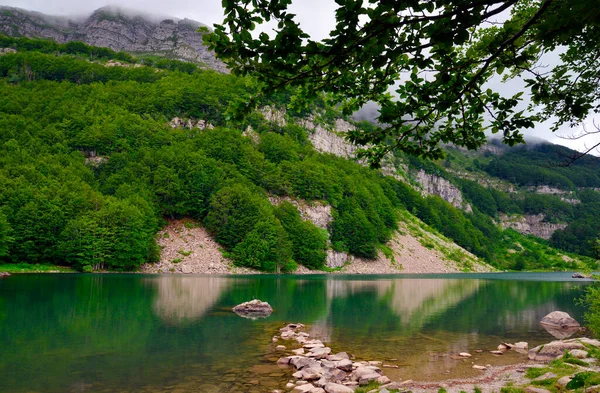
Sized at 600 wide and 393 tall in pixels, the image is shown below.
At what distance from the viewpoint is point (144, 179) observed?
122 m

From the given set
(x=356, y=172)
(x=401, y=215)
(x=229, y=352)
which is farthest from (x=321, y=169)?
(x=229, y=352)

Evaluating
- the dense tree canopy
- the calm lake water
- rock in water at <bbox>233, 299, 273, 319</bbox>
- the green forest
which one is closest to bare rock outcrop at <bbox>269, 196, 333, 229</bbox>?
the green forest

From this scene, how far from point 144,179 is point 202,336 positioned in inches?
4161

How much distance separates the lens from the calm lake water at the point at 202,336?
677 inches

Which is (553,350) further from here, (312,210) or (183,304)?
(312,210)

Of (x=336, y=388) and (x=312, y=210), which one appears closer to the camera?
(x=336, y=388)

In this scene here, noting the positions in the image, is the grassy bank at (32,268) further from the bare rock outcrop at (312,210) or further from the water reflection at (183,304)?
the bare rock outcrop at (312,210)

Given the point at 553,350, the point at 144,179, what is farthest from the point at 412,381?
the point at 144,179

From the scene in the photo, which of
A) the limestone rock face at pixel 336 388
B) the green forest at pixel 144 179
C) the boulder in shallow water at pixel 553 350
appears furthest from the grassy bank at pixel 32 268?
the boulder in shallow water at pixel 553 350

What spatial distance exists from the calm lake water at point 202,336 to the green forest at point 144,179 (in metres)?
43.8

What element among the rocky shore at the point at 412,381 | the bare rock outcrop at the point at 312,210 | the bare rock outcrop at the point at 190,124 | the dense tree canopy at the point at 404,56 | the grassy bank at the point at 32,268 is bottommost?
the grassy bank at the point at 32,268

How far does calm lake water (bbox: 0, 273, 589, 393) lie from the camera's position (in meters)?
17.2

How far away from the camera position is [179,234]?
4518 inches

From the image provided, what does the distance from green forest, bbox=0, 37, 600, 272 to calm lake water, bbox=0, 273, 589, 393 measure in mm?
43845
